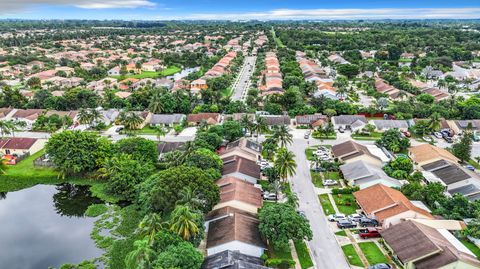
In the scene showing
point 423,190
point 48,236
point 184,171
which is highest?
point 184,171

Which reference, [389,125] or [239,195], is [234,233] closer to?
[239,195]

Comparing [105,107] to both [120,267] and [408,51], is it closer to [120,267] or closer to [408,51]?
[120,267]

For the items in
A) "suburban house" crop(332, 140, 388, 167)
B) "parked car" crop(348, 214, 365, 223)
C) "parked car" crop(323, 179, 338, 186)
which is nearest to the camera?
"parked car" crop(348, 214, 365, 223)

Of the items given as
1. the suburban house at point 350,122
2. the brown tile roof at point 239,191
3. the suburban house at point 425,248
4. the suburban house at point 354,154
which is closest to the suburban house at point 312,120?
the suburban house at point 350,122

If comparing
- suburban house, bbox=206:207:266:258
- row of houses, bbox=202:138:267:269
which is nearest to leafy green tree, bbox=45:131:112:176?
row of houses, bbox=202:138:267:269

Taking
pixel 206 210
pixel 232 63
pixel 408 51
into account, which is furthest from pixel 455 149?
pixel 408 51

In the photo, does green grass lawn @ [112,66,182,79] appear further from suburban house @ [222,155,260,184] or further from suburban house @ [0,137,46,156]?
suburban house @ [222,155,260,184]
